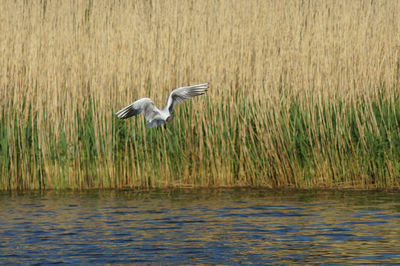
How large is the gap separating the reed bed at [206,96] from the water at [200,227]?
0.54 metres

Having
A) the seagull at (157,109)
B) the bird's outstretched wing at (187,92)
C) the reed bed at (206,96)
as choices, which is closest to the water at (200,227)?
the reed bed at (206,96)

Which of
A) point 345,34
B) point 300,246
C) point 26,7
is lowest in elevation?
point 300,246

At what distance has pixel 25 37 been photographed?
1274cm

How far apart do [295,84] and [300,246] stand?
14.7 feet

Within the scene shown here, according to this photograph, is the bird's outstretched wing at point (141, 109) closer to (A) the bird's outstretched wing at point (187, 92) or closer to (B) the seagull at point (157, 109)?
(B) the seagull at point (157, 109)

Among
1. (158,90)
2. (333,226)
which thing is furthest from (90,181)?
(333,226)

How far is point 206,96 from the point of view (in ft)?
40.8

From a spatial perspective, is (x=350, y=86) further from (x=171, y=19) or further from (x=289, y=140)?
(x=171, y=19)

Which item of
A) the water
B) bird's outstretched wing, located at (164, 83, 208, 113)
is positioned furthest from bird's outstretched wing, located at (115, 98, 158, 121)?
the water

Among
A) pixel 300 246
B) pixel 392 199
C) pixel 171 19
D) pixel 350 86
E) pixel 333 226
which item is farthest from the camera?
pixel 171 19

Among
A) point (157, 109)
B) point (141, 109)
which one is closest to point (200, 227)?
point (157, 109)

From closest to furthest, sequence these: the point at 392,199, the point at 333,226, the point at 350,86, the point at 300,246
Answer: the point at 300,246, the point at 333,226, the point at 392,199, the point at 350,86

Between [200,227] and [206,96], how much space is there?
3.58 meters

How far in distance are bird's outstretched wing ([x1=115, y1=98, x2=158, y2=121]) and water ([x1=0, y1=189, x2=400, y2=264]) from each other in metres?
1.28
